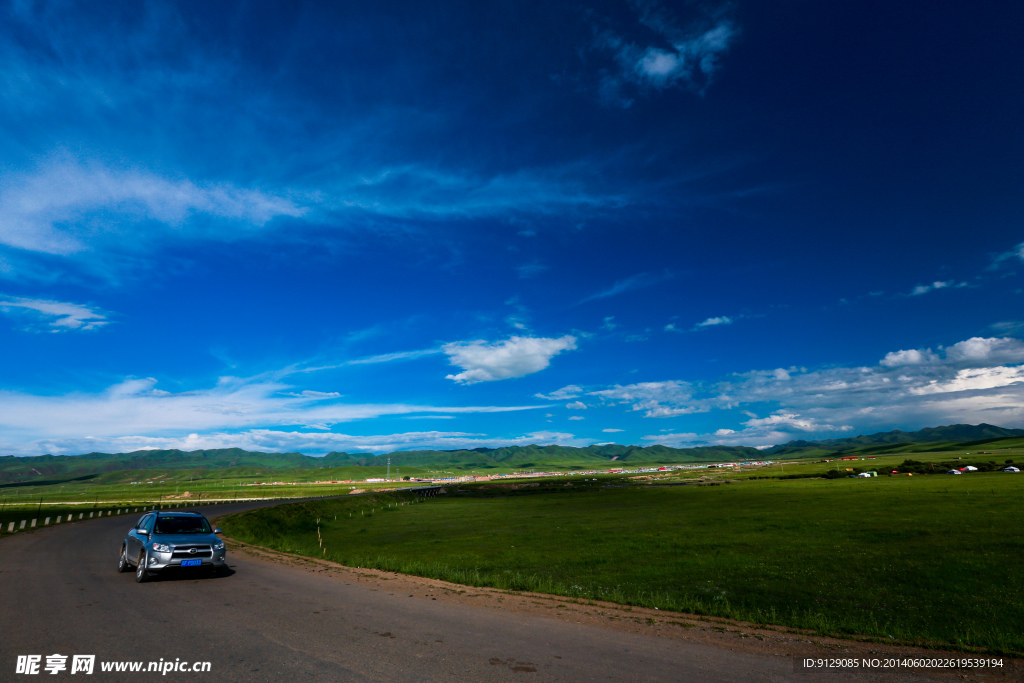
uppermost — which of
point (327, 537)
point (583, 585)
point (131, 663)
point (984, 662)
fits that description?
point (131, 663)

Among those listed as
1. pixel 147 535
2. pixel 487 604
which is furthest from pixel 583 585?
pixel 147 535

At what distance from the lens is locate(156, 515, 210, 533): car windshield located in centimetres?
1997

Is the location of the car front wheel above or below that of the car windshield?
below

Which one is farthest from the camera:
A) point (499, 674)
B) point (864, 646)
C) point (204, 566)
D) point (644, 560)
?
point (644, 560)

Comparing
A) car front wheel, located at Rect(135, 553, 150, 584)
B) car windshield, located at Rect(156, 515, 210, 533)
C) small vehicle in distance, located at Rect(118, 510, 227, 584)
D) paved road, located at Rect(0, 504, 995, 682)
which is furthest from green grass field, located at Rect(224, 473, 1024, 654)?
car front wheel, located at Rect(135, 553, 150, 584)

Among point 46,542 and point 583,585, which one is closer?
point 583,585

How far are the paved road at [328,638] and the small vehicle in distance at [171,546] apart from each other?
32.6 inches

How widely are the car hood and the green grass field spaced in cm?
807

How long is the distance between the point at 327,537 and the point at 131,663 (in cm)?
4137

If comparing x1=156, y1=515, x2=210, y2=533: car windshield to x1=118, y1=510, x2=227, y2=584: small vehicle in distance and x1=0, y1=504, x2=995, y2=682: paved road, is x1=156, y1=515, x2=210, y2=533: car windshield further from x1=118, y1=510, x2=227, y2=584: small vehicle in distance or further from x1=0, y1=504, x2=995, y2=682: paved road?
x1=0, y1=504, x2=995, y2=682: paved road

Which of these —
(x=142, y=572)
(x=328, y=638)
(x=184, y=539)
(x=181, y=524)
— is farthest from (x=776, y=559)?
(x=142, y=572)

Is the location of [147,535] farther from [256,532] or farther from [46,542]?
[256,532]

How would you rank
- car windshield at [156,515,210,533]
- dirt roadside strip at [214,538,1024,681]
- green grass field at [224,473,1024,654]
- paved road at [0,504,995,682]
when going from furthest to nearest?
car windshield at [156,515,210,533], green grass field at [224,473,1024,654], dirt roadside strip at [214,538,1024,681], paved road at [0,504,995,682]

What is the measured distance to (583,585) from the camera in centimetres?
2119
